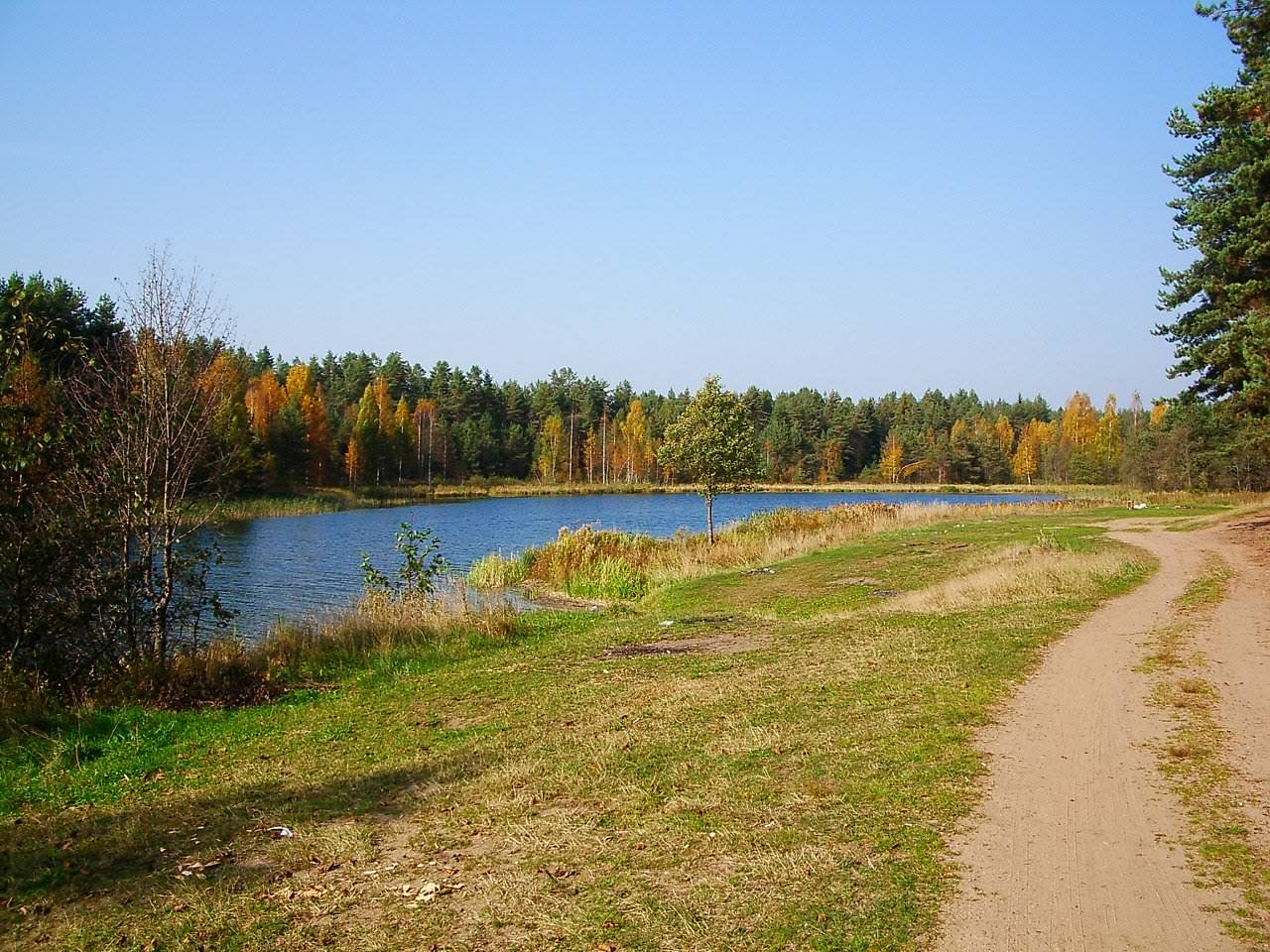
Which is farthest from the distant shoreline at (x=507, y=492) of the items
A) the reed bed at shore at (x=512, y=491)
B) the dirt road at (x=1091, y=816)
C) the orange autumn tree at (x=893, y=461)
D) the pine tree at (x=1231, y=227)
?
the dirt road at (x=1091, y=816)

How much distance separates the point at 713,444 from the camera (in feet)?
112

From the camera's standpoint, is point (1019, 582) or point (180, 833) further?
point (1019, 582)

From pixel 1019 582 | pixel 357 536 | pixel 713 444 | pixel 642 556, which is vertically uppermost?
pixel 713 444

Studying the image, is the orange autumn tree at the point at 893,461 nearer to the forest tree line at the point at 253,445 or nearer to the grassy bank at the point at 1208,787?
the forest tree line at the point at 253,445

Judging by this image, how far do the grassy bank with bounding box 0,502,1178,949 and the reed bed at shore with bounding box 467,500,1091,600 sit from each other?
12.3 meters

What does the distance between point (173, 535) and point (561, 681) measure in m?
5.70

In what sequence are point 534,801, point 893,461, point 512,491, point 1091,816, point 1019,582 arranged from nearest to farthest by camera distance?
point 1091,816 → point 534,801 → point 1019,582 → point 512,491 → point 893,461

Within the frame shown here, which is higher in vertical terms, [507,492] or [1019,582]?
[507,492]

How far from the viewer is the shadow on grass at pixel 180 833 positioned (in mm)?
5855

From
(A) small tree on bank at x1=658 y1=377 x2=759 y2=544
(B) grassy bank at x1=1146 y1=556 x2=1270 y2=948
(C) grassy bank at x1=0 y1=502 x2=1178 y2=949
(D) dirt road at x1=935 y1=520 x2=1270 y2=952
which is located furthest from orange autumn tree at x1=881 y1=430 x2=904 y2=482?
(B) grassy bank at x1=1146 y1=556 x2=1270 y2=948

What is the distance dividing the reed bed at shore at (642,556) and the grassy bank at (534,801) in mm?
12251

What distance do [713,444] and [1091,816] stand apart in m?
28.5

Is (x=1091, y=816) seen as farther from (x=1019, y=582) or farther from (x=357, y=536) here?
(x=357, y=536)

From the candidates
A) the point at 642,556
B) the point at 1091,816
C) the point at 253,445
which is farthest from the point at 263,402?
the point at 1091,816
